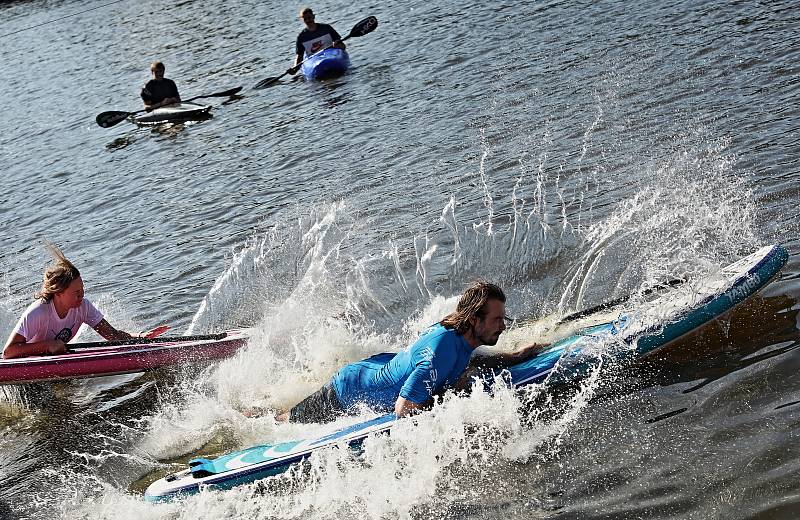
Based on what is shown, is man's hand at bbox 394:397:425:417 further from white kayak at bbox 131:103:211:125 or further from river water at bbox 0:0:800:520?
white kayak at bbox 131:103:211:125

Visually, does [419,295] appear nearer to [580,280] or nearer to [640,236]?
[580,280]

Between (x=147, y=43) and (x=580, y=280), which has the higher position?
(x=147, y=43)

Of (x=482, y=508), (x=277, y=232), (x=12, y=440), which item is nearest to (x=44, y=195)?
(x=277, y=232)

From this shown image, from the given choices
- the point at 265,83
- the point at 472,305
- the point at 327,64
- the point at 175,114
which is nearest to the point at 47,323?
the point at 472,305

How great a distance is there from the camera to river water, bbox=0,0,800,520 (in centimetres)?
636

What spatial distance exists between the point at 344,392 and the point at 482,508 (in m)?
1.53

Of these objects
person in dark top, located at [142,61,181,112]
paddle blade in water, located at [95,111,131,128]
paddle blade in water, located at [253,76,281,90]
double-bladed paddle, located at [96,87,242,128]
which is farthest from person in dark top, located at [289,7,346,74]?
paddle blade in water, located at [95,111,131,128]

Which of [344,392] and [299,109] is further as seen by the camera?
[299,109]

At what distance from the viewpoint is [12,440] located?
28.5 feet

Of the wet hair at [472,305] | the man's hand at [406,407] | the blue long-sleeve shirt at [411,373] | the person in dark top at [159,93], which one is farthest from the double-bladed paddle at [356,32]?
the man's hand at [406,407]

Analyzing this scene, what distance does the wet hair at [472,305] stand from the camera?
257 inches

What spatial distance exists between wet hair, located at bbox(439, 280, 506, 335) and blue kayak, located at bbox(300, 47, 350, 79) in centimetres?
1292

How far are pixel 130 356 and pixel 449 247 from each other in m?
3.39

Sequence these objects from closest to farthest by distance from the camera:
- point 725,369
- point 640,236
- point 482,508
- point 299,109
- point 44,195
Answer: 1. point 482,508
2. point 725,369
3. point 640,236
4. point 44,195
5. point 299,109
